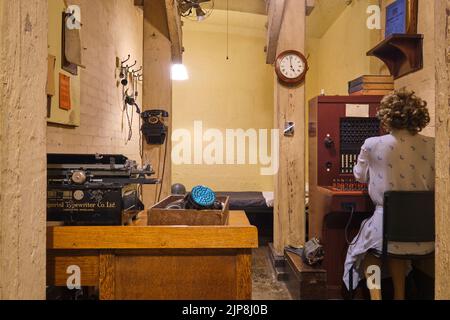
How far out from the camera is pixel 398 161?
2.31m

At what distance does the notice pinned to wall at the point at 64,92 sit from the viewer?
2.29 meters

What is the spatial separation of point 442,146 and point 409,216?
1.20 metres

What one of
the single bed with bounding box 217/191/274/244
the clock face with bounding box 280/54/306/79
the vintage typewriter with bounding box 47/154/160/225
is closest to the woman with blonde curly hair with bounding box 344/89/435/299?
the clock face with bounding box 280/54/306/79

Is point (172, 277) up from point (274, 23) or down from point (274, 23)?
down

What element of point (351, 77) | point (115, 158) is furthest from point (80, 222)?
point (351, 77)

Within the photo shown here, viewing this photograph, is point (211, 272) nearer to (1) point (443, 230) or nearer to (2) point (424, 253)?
(1) point (443, 230)

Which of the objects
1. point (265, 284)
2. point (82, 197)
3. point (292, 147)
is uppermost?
point (292, 147)

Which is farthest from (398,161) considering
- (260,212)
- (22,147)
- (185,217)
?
(260,212)

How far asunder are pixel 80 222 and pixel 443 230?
1.38 metres

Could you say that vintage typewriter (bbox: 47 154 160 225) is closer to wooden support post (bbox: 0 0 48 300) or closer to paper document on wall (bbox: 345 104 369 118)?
wooden support post (bbox: 0 0 48 300)

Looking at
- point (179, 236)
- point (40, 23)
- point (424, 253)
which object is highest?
point (40, 23)

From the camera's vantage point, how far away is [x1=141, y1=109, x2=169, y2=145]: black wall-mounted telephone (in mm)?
2953

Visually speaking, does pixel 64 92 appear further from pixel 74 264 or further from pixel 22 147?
pixel 22 147

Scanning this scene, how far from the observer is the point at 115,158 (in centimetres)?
171
